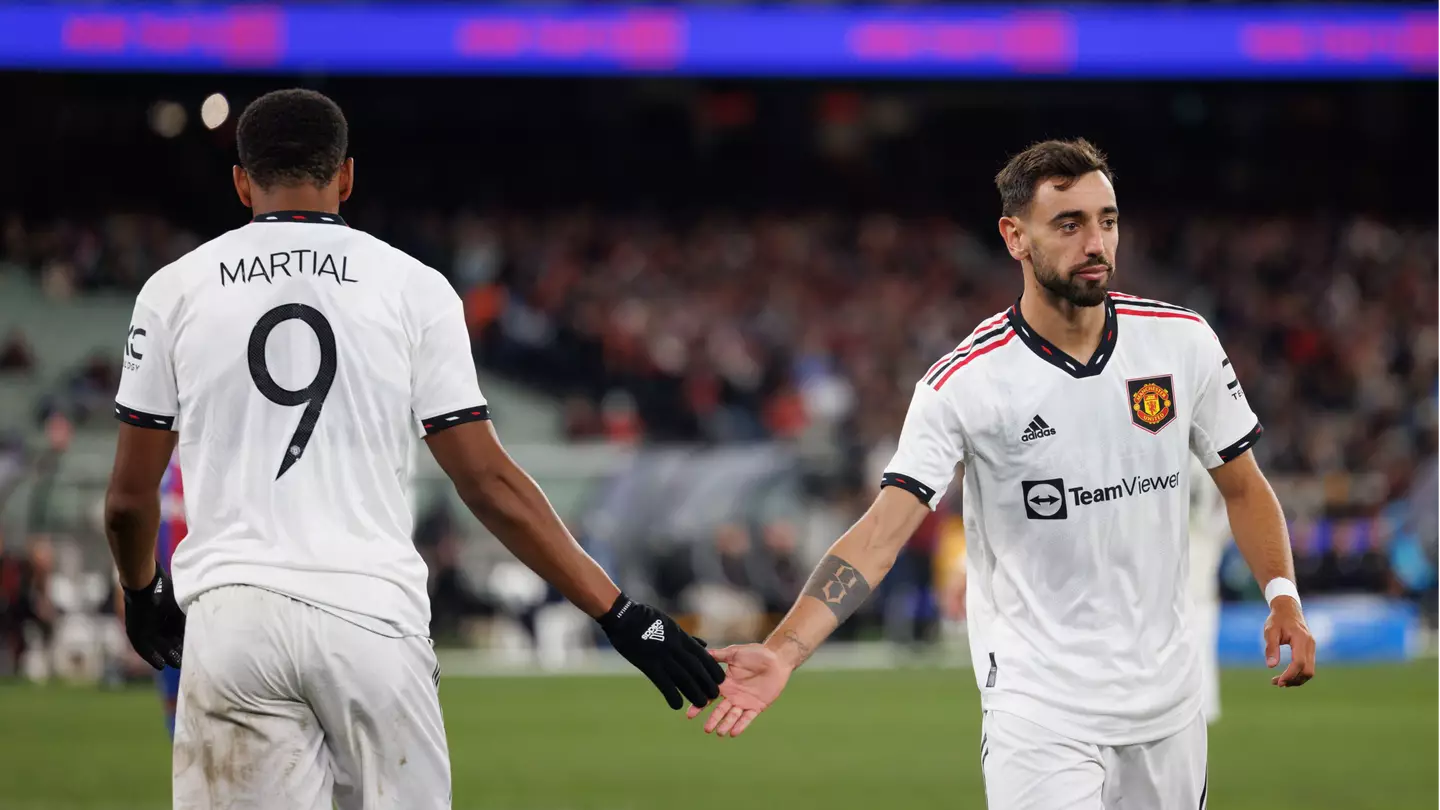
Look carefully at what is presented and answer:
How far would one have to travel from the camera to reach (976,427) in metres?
5.37

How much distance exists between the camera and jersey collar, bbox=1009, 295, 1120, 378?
17.7 feet

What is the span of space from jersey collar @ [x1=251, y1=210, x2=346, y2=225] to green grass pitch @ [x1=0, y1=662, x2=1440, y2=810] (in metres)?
7.01

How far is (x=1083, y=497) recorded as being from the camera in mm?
5277

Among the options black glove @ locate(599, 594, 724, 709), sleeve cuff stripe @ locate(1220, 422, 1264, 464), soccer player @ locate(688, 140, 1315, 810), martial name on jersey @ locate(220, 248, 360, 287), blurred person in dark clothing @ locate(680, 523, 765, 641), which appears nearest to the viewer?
martial name on jersey @ locate(220, 248, 360, 287)

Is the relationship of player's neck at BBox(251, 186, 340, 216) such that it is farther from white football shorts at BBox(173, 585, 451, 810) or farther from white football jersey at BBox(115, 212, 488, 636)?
white football shorts at BBox(173, 585, 451, 810)

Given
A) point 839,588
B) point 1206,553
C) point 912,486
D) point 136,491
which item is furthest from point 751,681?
point 1206,553

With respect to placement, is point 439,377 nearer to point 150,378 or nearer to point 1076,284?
point 150,378

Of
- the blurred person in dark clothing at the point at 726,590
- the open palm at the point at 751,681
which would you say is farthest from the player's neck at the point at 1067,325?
the blurred person in dark clothing at the point at 726,590

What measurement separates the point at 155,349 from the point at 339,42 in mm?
24244

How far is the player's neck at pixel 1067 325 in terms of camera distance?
546cm

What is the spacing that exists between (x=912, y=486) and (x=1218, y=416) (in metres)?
0.99

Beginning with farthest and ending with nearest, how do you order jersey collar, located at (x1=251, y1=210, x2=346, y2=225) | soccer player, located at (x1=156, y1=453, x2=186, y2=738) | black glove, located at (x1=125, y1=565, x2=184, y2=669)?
soccer player, located at (x1=156, y1=453, x2=186, y2=738), black glove, located at (x1=125, y1=565, x2=184, y2=669), jersey collar, located at (x1=251, y1=210, x2=346, y2=225)

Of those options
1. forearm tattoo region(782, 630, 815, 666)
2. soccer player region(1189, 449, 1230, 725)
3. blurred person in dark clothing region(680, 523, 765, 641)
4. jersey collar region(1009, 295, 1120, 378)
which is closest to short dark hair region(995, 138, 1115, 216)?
jersey collar region(1009, 295, 1120, 378)

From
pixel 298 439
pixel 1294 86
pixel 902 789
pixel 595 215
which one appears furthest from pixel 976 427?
pixel 1294 86
